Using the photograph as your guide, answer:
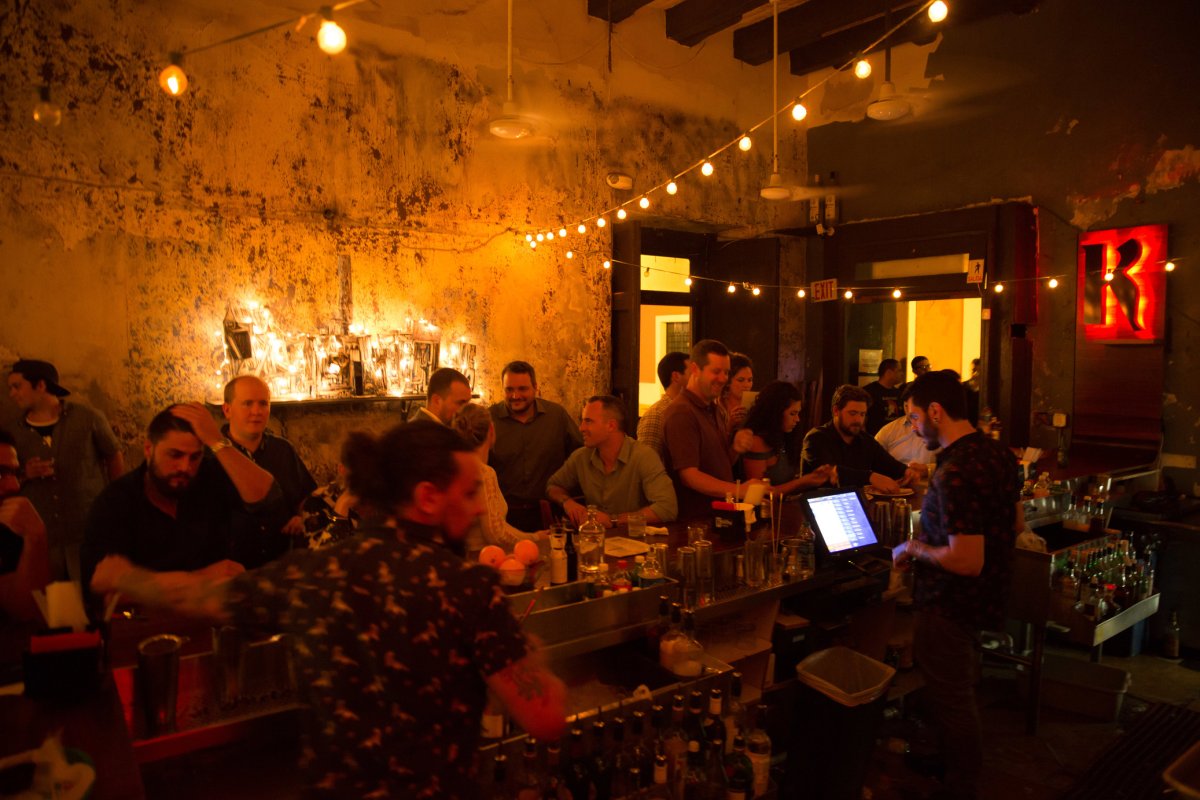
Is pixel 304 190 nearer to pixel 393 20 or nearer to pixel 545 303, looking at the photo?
pixel 393 20

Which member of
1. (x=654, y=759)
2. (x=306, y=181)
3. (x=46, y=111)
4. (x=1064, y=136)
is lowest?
(x=654, y=759)

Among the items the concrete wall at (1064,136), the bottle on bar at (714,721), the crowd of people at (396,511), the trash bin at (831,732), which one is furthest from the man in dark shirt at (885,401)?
the bottle on bar at (714,721)

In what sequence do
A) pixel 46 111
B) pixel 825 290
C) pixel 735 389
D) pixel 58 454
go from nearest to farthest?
pixel 46 111 → pixel 58 454 → pixel 735 389 → pixel 825 290

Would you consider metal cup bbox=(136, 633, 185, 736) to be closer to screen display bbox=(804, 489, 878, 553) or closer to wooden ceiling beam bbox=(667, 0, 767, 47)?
screen display bbox=(804, 489, 878, 553)

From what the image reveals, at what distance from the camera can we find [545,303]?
6.49 m

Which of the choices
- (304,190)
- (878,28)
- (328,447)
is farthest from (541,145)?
(878,28)

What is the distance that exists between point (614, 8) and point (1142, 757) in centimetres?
612

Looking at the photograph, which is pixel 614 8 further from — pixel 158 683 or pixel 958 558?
pixel 158 683

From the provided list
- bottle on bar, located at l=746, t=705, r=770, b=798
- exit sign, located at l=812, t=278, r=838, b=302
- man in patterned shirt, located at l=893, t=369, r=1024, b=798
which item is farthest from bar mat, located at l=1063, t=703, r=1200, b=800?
exit sign, located at l=812, t=278, r=838, b=302

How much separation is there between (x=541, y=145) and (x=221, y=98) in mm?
2373

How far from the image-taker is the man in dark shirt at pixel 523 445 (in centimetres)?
480

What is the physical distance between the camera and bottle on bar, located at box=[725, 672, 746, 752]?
262 cm

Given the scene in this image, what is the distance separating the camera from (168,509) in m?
2.75

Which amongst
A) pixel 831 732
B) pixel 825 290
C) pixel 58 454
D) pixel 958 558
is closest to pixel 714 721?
pixel 831 732
